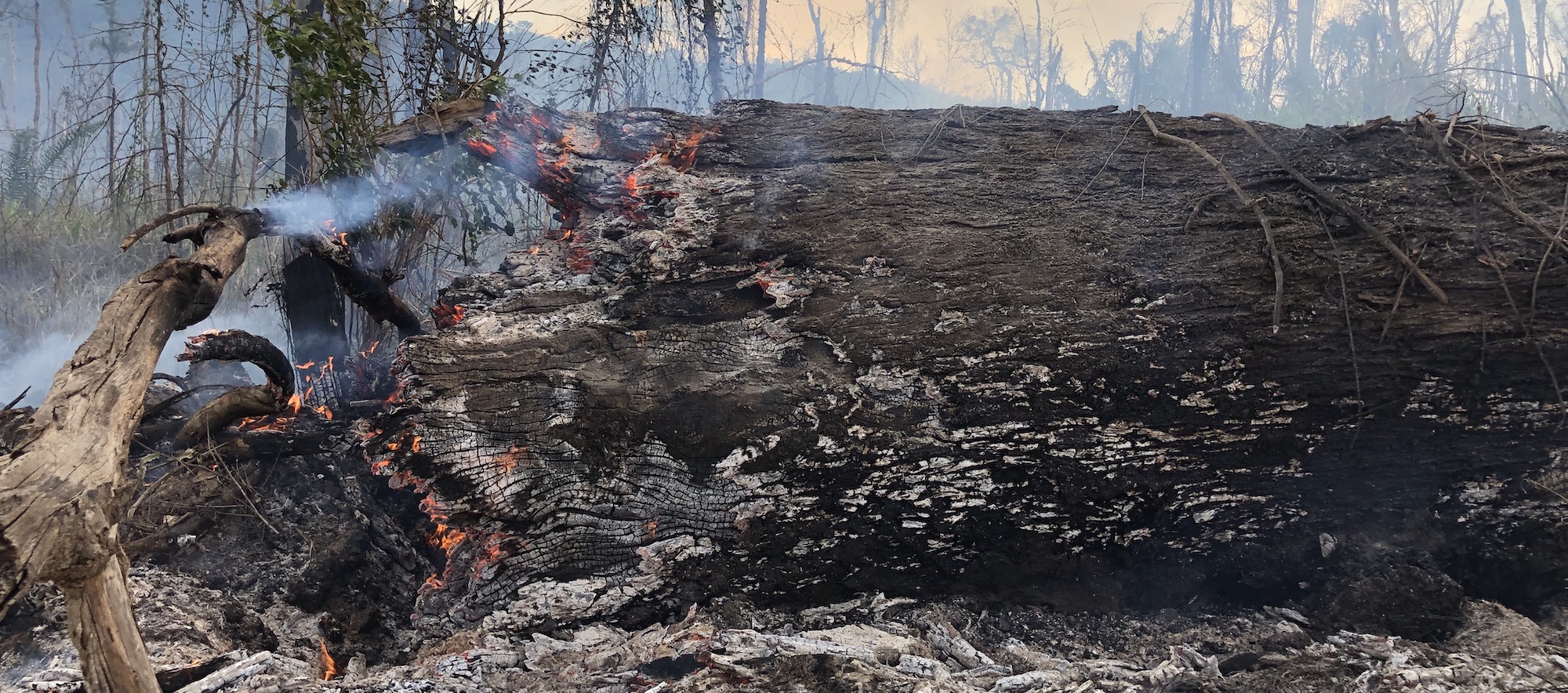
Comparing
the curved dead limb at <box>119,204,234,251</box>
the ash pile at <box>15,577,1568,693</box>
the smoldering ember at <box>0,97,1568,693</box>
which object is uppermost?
the curved dead limb at <box>119,204,234,251</box>

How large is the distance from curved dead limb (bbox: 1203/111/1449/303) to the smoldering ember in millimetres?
A: 16

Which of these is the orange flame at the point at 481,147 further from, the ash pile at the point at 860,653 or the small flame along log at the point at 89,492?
the ash pile at the point at 860,653

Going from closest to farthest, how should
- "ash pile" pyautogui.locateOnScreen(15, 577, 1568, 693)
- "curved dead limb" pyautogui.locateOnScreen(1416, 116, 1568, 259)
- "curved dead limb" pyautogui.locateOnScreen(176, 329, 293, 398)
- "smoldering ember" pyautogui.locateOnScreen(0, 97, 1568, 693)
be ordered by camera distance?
1. "ash pile" pyautogui.locateOnScreen(15, 577, 1568, 693)
2. "smoldering ember" pyautogui.locateOnScreen(0, 97, 1568, 693)
3. "curved dead limb" pyautogui.locateOnScreen(1416, 116, 1568, 259)
4. "curved dead limb" pyautogui.locateOnScreen(176, 329, 293, 398)

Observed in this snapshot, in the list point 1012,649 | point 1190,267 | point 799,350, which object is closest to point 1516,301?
point 1190,267

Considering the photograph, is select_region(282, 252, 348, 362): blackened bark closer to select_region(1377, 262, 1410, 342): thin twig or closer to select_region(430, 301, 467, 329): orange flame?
select_region(430, 301, 467, 329): orange flame

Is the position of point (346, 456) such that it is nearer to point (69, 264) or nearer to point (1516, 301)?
point (1516, 301)

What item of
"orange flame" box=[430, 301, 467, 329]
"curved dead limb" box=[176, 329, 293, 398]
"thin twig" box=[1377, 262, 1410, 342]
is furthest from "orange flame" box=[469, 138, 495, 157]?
"thin twig" box=[1377, 262, 1410, 342]

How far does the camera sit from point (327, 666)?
237 centimetres

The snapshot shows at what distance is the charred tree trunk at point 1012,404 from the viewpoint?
234cm

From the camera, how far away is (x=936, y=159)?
2895 mm

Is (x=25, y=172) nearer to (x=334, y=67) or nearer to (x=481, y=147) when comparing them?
(x=334, y=67)

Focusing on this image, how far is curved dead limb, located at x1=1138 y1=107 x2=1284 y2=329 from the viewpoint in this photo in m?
2.37

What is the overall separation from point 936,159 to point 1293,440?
1580mm

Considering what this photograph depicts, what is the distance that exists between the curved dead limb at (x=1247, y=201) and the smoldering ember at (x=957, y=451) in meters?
0.02
